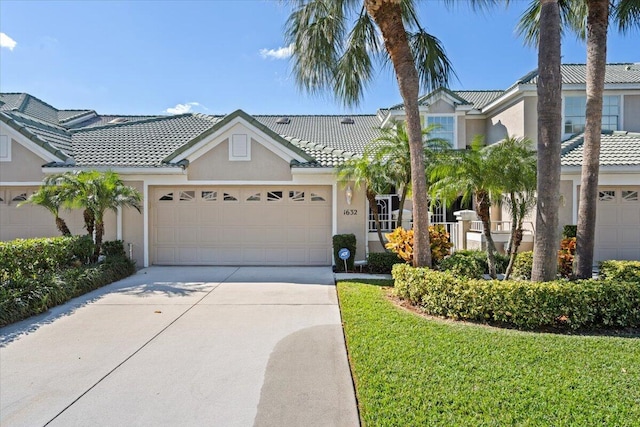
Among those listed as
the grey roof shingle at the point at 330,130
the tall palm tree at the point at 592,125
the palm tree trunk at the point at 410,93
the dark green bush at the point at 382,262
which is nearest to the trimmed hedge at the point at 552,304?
the tall palm tree at the point at 592,125

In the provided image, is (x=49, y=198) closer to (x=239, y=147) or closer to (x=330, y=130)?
(x=239, y=147)

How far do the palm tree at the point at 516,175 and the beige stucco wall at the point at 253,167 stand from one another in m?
6.50

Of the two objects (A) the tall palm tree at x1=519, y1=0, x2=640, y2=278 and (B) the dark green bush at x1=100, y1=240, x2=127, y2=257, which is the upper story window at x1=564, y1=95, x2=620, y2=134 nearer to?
(A) the tall palm tree at x1=519, y1=0, x2=640, y2=278

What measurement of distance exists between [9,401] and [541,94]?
8.87m

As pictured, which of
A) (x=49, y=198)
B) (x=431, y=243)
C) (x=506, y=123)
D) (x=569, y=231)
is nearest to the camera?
(x=431, y=243)

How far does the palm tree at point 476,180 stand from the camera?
749 cm

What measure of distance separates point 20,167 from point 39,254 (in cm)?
542

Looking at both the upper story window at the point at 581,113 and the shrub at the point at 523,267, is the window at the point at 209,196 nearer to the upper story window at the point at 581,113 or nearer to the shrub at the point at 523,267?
the shrub at the point at 523,267

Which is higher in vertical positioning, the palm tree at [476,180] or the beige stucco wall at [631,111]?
the beige stucco wall at [631,111]

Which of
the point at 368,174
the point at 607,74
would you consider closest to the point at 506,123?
the point at 607,74

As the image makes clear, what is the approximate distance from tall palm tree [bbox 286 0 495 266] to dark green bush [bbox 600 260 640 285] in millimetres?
3670

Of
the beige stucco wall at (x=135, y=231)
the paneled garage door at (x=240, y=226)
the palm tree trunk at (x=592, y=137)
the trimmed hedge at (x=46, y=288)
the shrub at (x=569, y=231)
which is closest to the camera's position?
the trimmed hedge at (x=46, y=288)

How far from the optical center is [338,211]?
11938 mm

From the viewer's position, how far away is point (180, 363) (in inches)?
194
